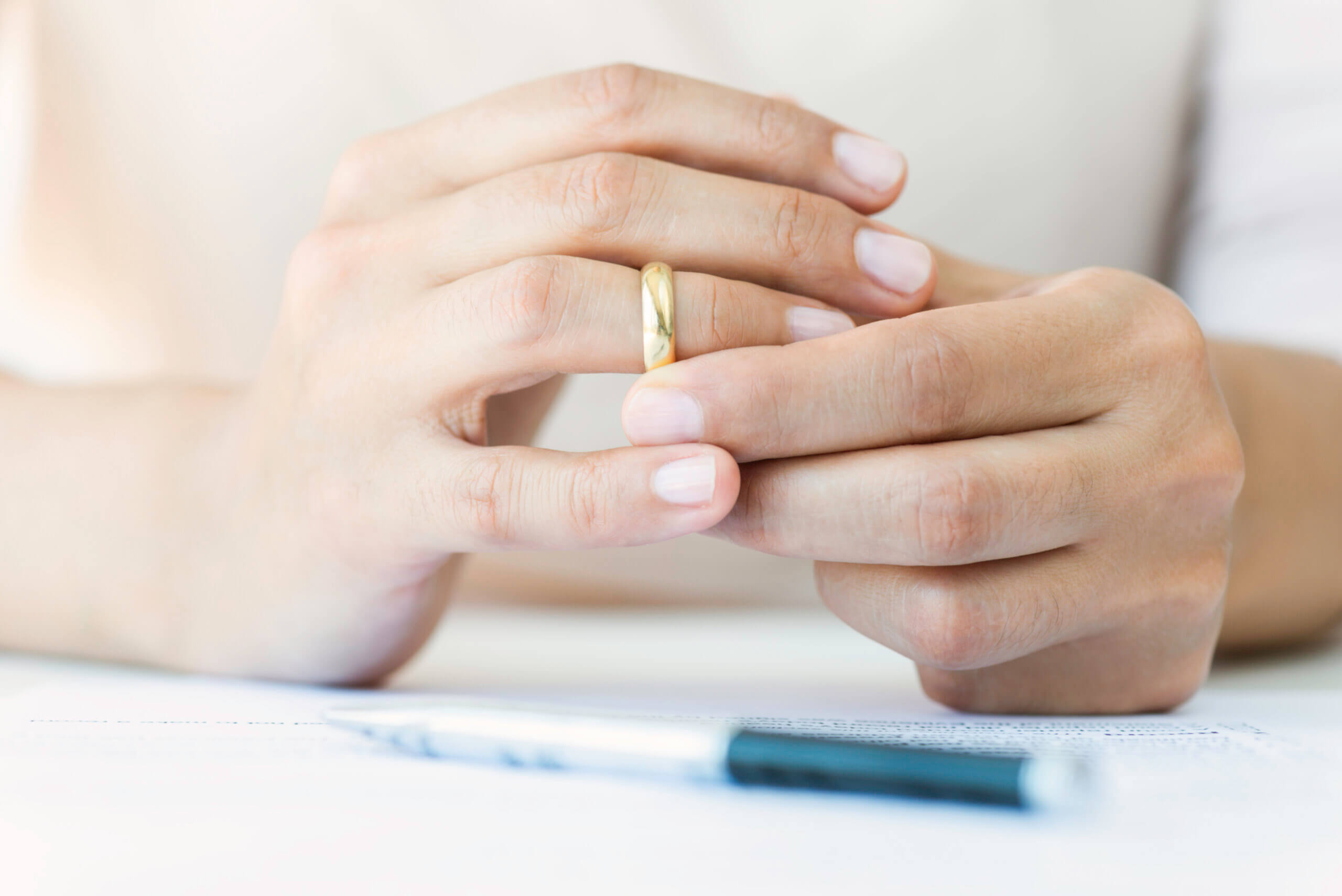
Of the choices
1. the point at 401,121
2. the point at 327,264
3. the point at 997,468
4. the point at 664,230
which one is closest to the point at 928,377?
the point at 997,468

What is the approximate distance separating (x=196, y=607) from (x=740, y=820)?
50cm

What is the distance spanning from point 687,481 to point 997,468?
0.48 feet

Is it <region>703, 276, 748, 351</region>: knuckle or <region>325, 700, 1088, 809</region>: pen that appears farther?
<region>703, 276, 748, 351</region>: knuckle

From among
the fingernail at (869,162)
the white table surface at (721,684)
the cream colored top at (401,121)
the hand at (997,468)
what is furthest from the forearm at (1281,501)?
the cream colored top at (401,121)

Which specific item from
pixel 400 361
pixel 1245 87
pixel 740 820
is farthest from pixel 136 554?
pixel 1245 87

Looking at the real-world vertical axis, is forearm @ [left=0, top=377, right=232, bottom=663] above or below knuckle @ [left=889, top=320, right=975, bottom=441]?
below

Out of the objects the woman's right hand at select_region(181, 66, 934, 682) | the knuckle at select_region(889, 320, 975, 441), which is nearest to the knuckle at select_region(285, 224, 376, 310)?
the woman's right hand at select_region(181, 66, 934, 682)

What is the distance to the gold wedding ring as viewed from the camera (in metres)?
0.51

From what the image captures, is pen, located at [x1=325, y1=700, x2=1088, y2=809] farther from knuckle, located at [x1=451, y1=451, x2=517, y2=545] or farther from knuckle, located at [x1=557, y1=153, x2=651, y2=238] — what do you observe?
knuckle, located at [x1=557, y1=153, x2=651, y2=238]

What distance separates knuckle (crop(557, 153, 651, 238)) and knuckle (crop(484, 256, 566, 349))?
39 mm

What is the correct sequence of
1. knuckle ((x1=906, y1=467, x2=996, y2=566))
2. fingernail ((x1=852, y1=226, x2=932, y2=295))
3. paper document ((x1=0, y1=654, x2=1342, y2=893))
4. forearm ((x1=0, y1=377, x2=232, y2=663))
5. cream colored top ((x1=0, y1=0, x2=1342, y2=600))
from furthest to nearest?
cream colored top ((x1=0, y1=0, x2=1342, y2=600)) < forearm ((x1=0, y1=377, x2=232, y2=663)) < fingernail ((x1=852, y1=226, x2=932, y2=295)) < knuckle ((x1=906, y1=467, x2=996, y2=566)) < paper document ((x1=0, y1=654, x2=1342, y2=893))

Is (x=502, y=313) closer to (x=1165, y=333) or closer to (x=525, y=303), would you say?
(x=525, y=303)

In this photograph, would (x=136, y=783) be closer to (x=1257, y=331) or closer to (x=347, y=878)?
(x=347, y=878)

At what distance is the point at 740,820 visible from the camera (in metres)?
0.33
